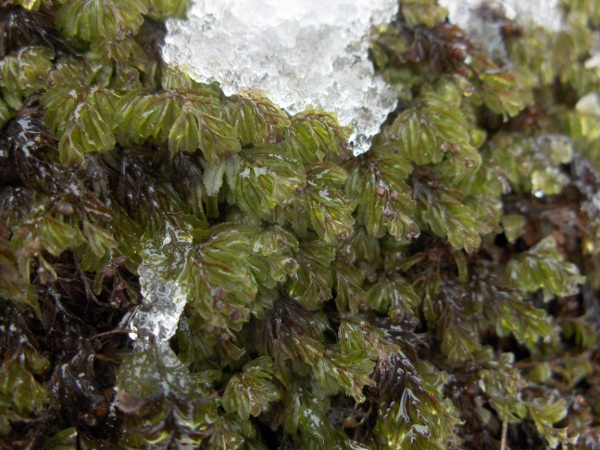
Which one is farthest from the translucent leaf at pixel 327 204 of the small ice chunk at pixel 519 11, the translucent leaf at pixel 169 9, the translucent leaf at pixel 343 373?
the small ice chunk at pixel 519 11

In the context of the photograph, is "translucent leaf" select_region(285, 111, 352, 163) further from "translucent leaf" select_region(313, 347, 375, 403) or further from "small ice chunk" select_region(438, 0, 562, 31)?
"small ice chunk" select_region(438, 0, 562, 31)

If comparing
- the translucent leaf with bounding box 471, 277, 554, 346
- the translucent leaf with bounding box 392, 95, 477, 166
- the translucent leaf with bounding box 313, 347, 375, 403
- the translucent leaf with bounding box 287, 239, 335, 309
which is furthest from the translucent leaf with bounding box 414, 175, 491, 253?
the translucent leaf with bounding box 313, 347, 375, 403

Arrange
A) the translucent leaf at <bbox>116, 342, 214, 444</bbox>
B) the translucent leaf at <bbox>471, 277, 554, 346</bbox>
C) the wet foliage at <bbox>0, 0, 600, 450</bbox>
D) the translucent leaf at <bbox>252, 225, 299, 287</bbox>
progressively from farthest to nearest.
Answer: the translucent leaf at <bbox>471, 277, 554, 346</bbox> → the translucent leaf at <bbox>252, 225, 299, 287</bbox> → the wet foliage at <bbox>0, 0, 600, 450</bbox> → the translucent leaf at <bbox>116, 342, 214, 444</bbox>

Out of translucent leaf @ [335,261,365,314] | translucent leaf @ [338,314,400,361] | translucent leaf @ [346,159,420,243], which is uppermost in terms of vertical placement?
translucent leaf @ [346,159,420,243]

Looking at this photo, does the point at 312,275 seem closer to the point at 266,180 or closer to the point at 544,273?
the point at 266,180

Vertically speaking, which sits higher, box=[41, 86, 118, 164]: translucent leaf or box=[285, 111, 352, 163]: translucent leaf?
box=[285, 111, 352, 163]: translucent leaf

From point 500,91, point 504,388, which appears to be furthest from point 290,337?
point 500,91

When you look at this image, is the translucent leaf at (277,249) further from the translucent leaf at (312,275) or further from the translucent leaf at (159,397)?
the translucent leaf at (159,397)
